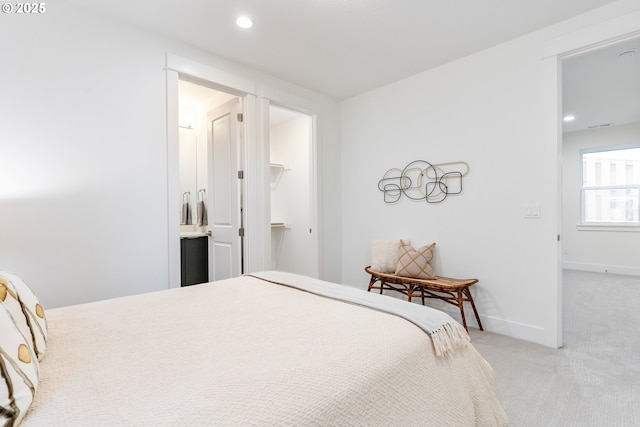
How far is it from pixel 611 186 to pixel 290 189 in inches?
219

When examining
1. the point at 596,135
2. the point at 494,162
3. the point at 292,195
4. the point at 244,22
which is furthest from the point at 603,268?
the point at 244,22

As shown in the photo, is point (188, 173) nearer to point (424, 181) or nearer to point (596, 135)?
point (424, 181)

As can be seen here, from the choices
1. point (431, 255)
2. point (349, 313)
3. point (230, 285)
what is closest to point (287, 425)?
point (349, 313)

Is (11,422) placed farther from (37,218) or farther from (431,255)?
(431,255)

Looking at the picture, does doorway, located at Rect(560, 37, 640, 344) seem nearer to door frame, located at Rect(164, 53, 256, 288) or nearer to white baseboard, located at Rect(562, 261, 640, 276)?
white baseboard, located at Rect(562, 261, 640, 276)

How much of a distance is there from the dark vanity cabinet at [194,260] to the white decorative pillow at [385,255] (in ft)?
6.39

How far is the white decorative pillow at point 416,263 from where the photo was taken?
2.83m

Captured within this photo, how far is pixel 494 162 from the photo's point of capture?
107 inches

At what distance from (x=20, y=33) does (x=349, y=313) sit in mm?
2552

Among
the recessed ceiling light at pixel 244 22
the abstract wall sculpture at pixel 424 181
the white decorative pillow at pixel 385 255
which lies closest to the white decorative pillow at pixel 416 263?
the white decorative pillow at pixel 385 255

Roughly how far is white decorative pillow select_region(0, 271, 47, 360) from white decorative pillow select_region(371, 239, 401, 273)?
2.65 metres

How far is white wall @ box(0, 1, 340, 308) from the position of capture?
1870 millimetres

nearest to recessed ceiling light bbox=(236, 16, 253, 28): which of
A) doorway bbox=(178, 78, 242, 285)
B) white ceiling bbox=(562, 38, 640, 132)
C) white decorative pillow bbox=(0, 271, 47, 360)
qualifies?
doorway bbox=(178, 78, 242, 285)

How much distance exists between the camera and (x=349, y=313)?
1270mm
